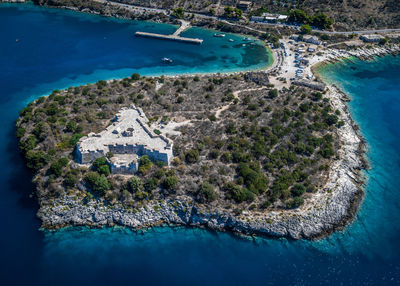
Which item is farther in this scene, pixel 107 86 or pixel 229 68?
A: pixel 229 68

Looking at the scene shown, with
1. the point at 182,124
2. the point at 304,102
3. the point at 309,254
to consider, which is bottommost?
the point at 309,254

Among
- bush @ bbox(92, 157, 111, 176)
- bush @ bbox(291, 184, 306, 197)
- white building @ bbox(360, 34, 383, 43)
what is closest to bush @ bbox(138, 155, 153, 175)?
bush @ bbox(92, 157, 111, 176)

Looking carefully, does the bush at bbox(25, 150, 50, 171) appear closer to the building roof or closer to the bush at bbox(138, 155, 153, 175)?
the building roof

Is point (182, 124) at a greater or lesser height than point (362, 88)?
lesser

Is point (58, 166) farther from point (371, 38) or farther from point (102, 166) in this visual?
point (371, 38)

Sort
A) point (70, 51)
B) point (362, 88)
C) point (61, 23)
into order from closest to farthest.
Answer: point (362, 88)
point (70, 51)
point (61, 23)

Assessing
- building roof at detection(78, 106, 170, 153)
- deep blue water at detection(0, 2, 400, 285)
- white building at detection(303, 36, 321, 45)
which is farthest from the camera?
white building at detection(303, 36, 321, 45)

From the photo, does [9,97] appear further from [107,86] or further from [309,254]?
[309,254]

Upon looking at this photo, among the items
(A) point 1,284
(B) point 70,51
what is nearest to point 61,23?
(B) point 70,51
